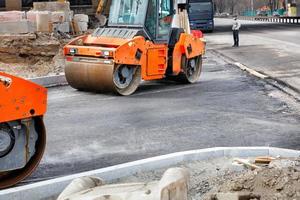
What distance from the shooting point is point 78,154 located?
831cm

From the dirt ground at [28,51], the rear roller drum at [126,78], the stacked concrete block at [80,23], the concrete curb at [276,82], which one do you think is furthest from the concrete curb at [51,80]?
the stacked concrete block at [80,23]

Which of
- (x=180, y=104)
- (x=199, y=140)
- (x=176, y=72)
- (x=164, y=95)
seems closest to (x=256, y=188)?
(x=199, y=140)

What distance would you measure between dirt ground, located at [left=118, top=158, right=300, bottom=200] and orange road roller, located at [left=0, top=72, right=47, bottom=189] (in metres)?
1.14

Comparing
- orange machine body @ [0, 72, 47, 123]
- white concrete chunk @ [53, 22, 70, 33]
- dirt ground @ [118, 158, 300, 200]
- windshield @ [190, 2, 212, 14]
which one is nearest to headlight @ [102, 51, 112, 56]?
dirt ground @ [118, 158, 300, 200]

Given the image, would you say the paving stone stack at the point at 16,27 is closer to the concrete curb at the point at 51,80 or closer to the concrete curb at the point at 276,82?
→ the concrete curb at the point at 51,80

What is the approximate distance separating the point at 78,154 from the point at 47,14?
603 inches

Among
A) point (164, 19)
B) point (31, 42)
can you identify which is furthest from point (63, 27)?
point (164, 19)

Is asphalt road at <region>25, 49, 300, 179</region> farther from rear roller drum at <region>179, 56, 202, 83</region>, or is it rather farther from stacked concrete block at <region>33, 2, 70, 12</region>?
stacked concrete block at <region>33, 2, 70, 12</region>

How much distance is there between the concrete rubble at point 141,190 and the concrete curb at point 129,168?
1.26m

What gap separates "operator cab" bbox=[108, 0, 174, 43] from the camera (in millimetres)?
13836

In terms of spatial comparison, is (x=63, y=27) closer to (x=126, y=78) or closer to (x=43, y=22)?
(x=43, y=22)

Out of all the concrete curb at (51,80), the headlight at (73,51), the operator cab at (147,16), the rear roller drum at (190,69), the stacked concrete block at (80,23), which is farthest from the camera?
the stacked concrete block at (80,23)

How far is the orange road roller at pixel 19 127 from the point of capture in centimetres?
617

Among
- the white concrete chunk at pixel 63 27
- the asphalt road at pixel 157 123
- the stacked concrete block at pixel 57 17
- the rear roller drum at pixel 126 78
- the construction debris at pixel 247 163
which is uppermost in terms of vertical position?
the stacked concrete block at pixel 57 17
